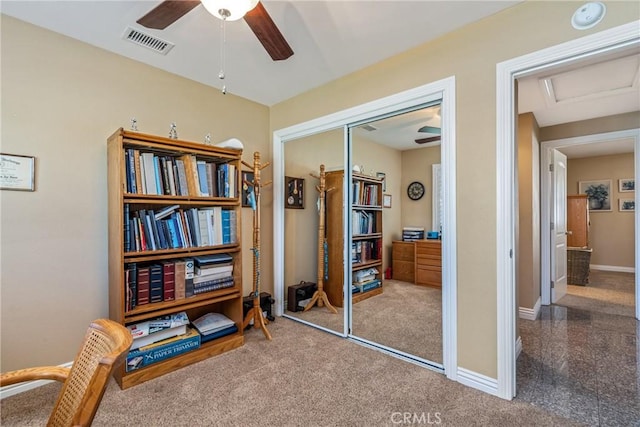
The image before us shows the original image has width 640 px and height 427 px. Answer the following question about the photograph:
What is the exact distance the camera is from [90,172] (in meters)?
2.20

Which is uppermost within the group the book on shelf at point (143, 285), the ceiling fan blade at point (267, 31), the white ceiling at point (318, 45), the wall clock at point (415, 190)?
the white ceiling at point (318, 45)

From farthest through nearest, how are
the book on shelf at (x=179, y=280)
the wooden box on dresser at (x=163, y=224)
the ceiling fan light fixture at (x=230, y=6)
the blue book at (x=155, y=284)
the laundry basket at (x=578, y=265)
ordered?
the laundry basket at (x=578, y=265), the book on shelf at (x=179, y=280), the blue book at (x=155, y=284), the wooden box on dresser at (x=163, y=224), the ceiling fan light fixture at (x=230, y=6)

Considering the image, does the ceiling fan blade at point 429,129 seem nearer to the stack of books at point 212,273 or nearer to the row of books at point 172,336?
the stack of books at point 212,273

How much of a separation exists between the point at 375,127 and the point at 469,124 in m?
1.02

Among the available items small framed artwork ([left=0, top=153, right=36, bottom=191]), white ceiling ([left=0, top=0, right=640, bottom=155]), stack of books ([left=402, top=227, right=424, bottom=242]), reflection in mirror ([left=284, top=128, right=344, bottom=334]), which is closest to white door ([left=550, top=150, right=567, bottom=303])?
white ceiling ([left=0, top=0, right=640, bottom=155])

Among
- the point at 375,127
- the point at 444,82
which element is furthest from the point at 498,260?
the point at 375,127

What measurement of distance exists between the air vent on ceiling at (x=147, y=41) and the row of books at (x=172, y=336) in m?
2.07

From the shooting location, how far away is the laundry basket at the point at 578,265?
4.62 meters

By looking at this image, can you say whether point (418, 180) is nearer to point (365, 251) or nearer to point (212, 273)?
point (365, 251)

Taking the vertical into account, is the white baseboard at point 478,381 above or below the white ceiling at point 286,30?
below

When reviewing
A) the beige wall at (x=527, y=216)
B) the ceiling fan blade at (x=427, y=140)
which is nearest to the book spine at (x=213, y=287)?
the ceiling fan blade at (x=427, y=140)

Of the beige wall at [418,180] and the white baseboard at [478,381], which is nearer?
the white baseboard at [478,381]

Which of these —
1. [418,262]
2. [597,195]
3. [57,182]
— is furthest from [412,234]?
[597,195]

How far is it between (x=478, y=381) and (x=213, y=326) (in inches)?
80.3
